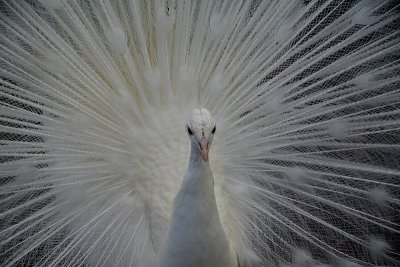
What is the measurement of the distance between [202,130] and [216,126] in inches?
17.5

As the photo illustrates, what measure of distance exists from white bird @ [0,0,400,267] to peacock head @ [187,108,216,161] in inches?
15.4

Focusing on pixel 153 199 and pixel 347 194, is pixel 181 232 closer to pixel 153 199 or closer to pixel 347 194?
pixel 153 199

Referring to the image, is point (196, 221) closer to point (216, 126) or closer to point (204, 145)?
point (204, 145)

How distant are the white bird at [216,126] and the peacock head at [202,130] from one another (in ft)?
1.28

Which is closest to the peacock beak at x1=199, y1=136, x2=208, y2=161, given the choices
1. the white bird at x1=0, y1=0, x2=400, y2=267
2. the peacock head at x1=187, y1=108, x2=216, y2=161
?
the peacock head at x1=187, y1=108, x2=216, y2=161

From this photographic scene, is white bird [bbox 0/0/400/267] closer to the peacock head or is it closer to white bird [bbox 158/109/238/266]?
white bird [bbox 158/109/238/266]

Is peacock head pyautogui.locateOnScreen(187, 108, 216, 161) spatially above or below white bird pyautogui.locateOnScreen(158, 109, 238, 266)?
above

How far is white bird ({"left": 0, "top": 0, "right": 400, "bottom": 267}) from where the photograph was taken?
1544mm

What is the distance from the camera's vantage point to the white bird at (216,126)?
1.54 m

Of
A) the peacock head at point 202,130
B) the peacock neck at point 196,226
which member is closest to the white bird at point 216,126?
the peacock neck at point 196,226

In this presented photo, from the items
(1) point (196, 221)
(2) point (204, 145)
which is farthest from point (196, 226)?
(2) point (204, 145)

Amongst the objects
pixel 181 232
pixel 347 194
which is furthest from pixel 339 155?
pixel 181 232

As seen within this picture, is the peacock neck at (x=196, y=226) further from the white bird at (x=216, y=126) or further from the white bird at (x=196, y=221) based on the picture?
the white bird at (x=216, y=126)

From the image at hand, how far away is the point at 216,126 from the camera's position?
1.62 m
